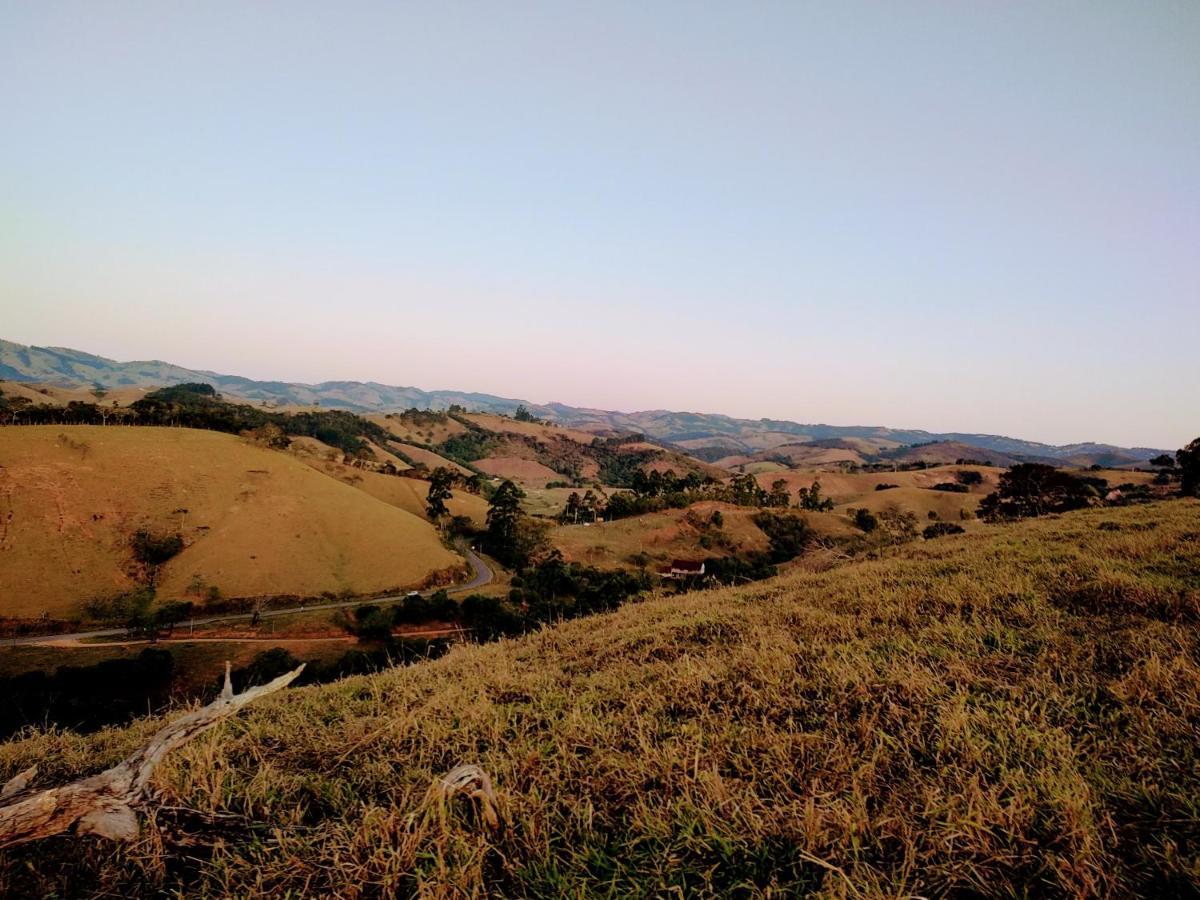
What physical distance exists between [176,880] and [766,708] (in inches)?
179

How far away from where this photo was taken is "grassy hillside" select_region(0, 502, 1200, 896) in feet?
9.45

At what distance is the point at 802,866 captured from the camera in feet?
9.39

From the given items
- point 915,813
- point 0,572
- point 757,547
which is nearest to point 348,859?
point 915,813

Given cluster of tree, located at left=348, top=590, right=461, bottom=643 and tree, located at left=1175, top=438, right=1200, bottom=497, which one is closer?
tree, located at left=1175, top=438, right=1200, bottom=497

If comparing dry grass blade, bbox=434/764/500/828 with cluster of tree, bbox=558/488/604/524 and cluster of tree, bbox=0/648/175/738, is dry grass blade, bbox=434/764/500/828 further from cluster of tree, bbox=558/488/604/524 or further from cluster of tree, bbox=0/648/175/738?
cluster of tree, bbox=558/488/604/524

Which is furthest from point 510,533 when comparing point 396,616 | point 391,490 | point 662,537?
point 396,616

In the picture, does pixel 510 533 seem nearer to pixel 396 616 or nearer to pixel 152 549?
pixel 396 616

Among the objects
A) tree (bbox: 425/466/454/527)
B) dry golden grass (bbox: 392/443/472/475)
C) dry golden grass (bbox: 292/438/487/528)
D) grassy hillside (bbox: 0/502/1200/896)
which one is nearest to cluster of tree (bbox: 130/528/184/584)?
dry golden grass (bbox: 292/438/487/528)

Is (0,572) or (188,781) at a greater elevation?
(188,781)

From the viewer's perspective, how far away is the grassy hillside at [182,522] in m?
58.4

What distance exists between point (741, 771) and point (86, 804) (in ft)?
14.3

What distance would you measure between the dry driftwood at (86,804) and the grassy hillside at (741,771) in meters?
0.15

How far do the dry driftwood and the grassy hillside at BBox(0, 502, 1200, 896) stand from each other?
0.15 m

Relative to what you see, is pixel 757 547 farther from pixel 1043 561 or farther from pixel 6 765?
pixel 6 765
